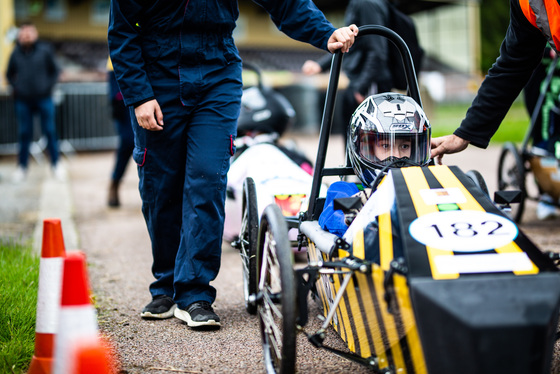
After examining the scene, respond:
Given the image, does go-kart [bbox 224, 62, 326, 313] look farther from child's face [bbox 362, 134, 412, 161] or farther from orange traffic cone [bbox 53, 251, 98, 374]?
orange traffic cone [bbox 53, 251, 98, 374]

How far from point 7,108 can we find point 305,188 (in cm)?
1197

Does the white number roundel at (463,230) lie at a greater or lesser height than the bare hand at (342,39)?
lesser

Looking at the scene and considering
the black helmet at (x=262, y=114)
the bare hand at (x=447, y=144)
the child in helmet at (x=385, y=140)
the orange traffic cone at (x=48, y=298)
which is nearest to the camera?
the orange traffic cone at (x=48, y=298)

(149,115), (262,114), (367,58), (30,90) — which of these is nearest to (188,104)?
(149,115)

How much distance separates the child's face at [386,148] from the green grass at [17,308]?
5.64ft

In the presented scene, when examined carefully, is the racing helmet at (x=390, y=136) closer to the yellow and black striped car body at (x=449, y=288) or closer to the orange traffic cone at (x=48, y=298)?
the yellow and black striped car body at (x=449, y=288)

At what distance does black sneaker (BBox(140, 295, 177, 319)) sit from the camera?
148 inches

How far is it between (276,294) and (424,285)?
2.11 ft

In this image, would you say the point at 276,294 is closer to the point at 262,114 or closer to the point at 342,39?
the point at 342,39

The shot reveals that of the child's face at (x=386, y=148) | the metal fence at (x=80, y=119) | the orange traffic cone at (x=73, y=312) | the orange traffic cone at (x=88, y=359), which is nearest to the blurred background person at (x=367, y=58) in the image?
the child's face at (x=386, y=148)

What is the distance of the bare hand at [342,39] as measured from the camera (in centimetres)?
335

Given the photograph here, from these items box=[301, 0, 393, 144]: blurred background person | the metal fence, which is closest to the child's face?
box=[301, 0, 393, 144]: blurred background person

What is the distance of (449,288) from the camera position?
2168mm

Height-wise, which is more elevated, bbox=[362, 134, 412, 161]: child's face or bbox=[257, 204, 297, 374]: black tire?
bbox=[362, 134, 412, 161]: child's face
